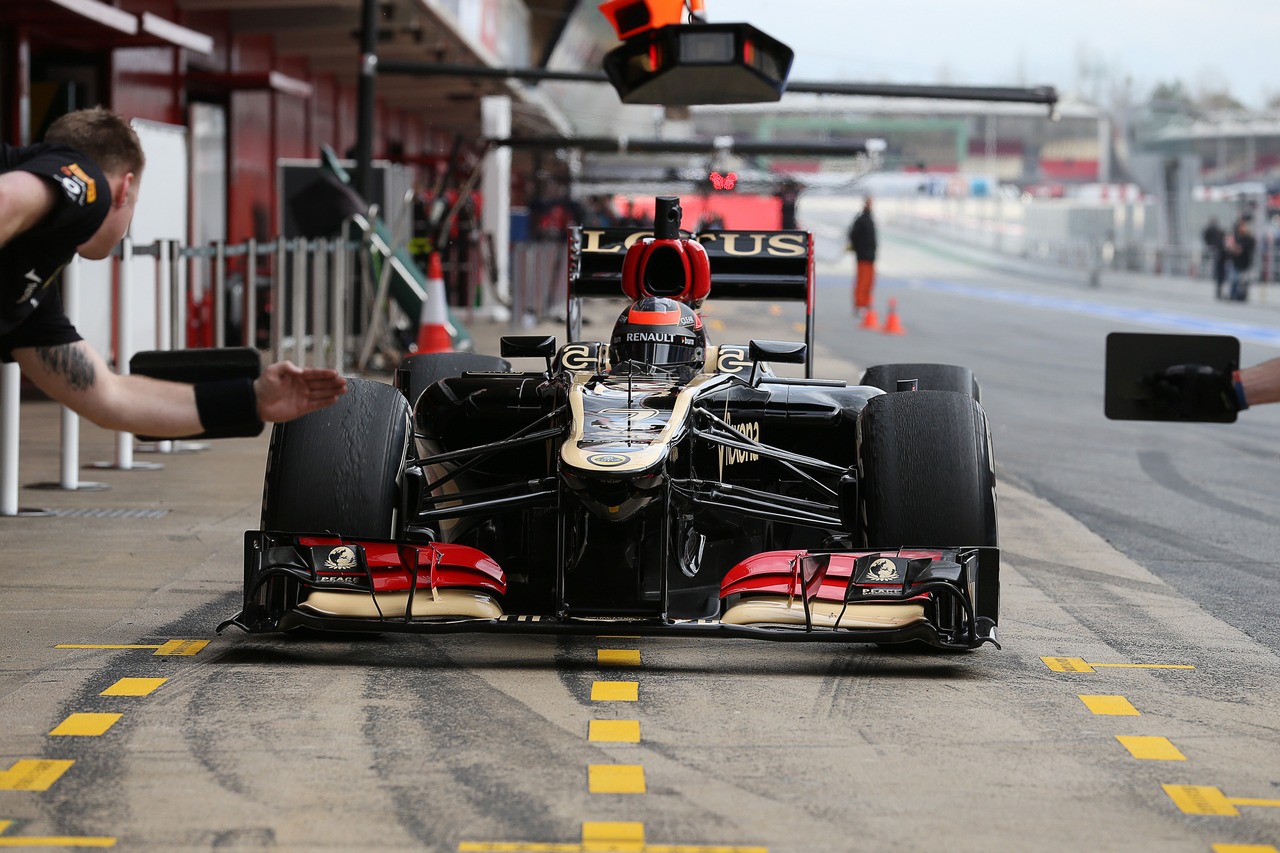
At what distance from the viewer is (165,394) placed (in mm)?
4555

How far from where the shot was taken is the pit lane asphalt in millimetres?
4062

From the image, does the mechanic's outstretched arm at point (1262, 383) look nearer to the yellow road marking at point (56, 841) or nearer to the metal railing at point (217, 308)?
the yellow road marking at point (56, 841)

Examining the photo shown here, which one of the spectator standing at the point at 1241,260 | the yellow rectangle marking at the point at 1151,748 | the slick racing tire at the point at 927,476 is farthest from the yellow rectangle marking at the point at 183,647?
the spectator standing at the point at 1241,260

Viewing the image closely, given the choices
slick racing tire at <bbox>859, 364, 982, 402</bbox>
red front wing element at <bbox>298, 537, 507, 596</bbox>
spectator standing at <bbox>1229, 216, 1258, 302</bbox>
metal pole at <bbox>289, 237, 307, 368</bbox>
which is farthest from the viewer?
spectator standing at <bbox>1229, 216, 1258, 302</bbox>

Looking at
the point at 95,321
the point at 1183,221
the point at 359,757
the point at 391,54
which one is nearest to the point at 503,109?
the point at 391,54

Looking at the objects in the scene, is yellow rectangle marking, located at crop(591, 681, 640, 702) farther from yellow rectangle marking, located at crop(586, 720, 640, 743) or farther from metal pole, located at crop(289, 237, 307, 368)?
metal pole, located at crop(289, 237, 307, 368)

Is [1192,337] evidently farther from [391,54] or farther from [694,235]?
[391,54]

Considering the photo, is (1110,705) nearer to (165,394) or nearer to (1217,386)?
(1217,386)

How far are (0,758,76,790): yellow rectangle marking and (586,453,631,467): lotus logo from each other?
193 cm

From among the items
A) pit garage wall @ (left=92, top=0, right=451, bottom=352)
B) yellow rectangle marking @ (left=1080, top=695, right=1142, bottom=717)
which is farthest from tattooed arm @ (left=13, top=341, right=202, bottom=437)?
pit garage wall @ (left=92, top=0, right=451, bottom=352)

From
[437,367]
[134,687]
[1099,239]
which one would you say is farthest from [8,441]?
[1099,239]

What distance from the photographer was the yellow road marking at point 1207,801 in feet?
14.0

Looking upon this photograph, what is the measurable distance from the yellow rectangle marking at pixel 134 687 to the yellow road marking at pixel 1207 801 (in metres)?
2.92

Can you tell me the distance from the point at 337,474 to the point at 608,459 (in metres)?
0.99
